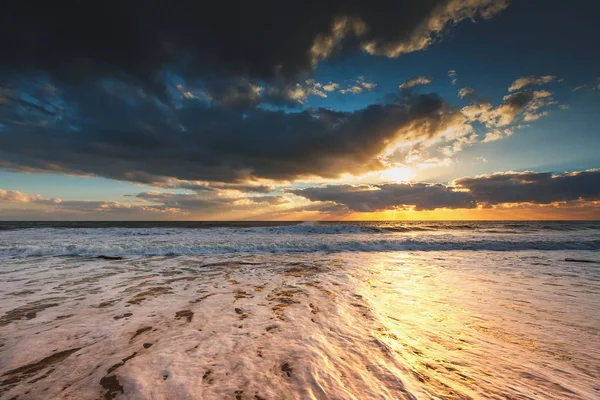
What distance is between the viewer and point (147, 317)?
16.1ft

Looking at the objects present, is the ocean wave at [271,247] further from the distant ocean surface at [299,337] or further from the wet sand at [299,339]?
the wet sand at [299,339]

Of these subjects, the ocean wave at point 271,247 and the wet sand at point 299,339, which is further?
the ocean wave at point 271,247

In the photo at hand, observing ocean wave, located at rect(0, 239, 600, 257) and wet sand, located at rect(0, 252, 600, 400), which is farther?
ocean wave, located at rect(0, 239, 600, 257)

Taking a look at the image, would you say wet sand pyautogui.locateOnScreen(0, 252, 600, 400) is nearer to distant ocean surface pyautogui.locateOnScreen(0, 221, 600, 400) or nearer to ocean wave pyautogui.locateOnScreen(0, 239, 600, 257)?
distant ocean surface pyautogui.locateOnScreen(0, 221, 600, 400)

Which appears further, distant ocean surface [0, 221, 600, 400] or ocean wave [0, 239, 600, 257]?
ocean wave [0, 239, 600, 257]

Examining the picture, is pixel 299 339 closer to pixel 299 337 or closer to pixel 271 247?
pixel 299 337

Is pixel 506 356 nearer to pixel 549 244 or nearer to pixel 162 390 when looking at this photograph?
pixel 162 390

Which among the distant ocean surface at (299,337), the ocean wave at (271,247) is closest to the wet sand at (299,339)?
the distant ocean surface at (299,337)

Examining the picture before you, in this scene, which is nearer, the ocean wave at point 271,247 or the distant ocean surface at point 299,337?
the distant ocean surface at point 299,337

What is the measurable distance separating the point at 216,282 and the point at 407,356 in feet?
19.9

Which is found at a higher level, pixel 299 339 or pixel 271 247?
pixel 299 339

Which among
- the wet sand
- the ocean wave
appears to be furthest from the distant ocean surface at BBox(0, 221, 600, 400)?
the ocean wave

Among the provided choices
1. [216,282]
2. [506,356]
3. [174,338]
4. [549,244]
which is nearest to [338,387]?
[506,356]

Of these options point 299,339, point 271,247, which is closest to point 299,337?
point 299,339
